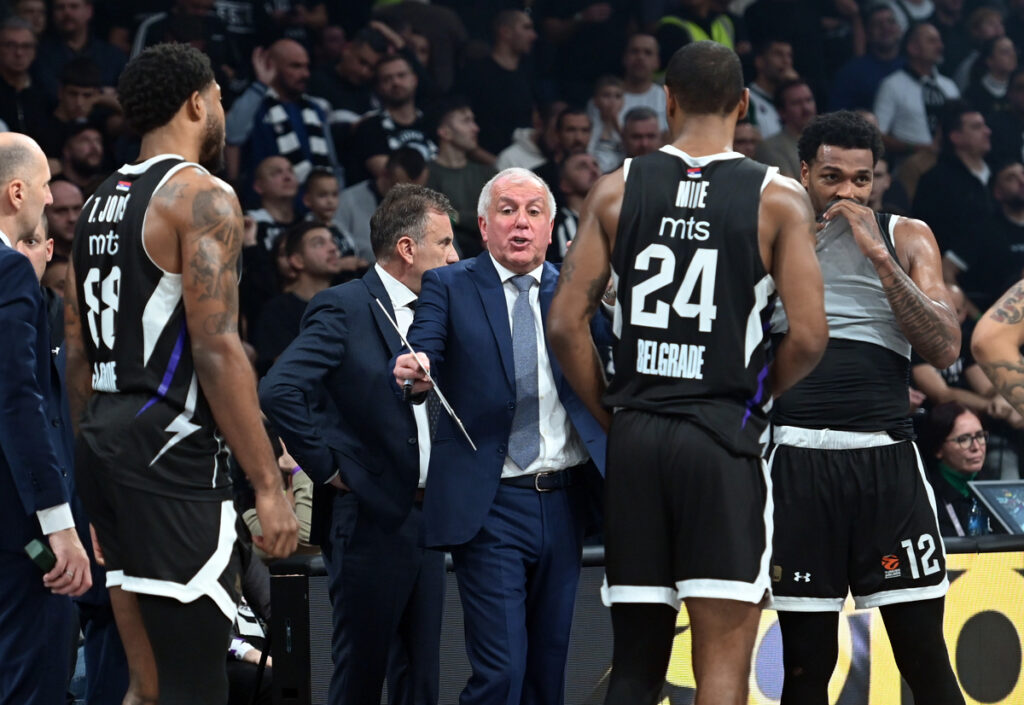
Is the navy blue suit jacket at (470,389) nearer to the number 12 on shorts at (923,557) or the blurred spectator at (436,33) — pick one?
the number 12 on shorts at (923,557)

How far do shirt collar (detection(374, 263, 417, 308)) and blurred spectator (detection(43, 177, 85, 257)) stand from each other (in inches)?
129

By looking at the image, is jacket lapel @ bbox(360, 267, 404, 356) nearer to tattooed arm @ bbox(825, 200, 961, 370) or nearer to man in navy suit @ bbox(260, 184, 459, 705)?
man in navy suit @ bbox(260, 184, 459, 705)

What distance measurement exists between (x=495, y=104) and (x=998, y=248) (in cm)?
396

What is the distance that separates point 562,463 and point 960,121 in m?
6.94

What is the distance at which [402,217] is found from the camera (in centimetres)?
452

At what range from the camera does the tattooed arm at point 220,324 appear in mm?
3090

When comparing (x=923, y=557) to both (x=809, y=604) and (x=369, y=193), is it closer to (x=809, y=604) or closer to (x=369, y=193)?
(x=809, y=604)

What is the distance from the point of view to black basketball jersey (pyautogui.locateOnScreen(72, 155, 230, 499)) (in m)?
3.13

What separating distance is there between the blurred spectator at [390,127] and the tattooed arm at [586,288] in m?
5.19

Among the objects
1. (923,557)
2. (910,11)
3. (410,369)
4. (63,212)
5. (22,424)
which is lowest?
(923,557)

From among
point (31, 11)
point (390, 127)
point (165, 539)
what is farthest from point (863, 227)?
point (31, 11)

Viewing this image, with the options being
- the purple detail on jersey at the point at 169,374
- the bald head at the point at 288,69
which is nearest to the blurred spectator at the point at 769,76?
the bald head at the point at 288,69

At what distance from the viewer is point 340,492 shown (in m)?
4.33

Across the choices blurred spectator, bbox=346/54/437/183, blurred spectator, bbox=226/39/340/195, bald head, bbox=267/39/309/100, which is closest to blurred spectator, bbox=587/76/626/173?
blurred spectator, bbox=346/54/437/183
